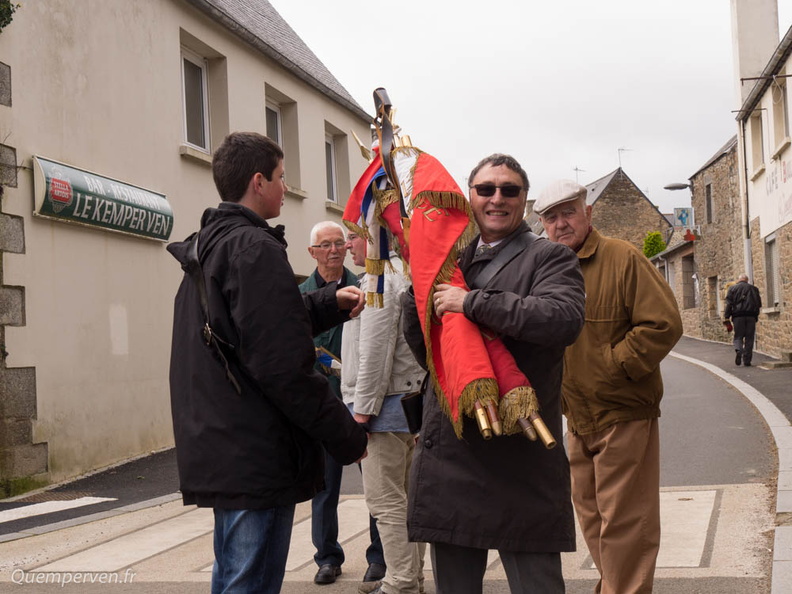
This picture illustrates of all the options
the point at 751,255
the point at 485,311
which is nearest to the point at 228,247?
the point at 485,311

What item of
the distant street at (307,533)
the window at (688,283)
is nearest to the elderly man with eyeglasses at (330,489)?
the distant street at (307,533)

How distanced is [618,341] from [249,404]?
1.97 m

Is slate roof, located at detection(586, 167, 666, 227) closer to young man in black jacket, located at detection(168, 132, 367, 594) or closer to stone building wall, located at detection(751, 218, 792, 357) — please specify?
stone building wall, located at detection(751, 218, 792, 357)

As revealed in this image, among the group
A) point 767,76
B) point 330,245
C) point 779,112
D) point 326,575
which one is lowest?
point 326,575

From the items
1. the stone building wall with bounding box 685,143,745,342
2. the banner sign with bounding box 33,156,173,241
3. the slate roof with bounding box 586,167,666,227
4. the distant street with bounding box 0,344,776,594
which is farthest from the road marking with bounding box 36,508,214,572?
the slate roof with bounding box 586,167,666,227

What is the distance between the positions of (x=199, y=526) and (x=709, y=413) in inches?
307

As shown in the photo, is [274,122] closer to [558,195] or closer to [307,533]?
[307,533]

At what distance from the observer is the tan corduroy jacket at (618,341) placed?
4109 mm

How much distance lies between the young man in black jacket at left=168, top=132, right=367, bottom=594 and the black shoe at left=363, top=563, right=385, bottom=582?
2.15 meters

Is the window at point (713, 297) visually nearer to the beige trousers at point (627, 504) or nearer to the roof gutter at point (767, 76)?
the roof gutter at point (767, 76)

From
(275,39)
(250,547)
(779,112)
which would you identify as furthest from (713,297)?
(250,547)

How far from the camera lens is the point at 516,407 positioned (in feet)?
9.38

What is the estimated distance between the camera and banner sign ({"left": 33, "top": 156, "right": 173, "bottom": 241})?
9.27 m

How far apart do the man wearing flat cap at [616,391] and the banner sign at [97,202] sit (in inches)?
254
